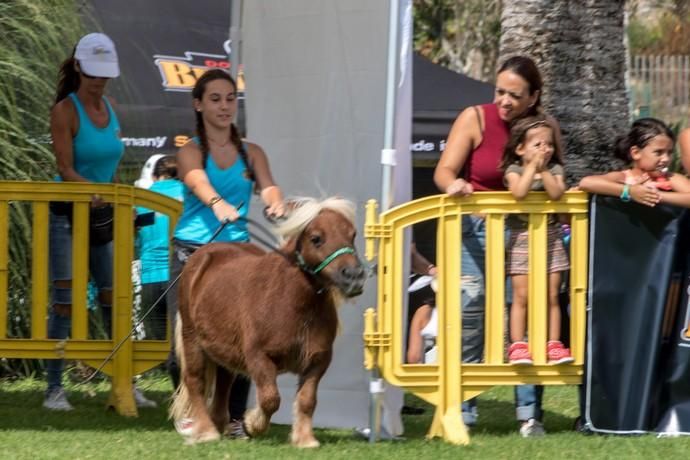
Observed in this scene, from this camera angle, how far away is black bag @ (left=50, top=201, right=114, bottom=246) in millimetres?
8477

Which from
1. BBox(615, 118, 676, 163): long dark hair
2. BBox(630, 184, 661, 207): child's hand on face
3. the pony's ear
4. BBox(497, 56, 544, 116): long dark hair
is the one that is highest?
BBox(497, 56, 544, 116): long dark hair

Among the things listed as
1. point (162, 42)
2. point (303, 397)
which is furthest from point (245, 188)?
point (162, 42)

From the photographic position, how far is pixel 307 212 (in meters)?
6.92

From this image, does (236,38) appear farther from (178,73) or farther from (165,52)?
(165,52)

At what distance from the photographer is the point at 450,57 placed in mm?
27953

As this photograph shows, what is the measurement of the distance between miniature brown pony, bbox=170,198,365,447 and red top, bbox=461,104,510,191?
936 mm

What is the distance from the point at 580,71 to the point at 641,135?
129 inches

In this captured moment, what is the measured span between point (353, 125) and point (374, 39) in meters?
0.48

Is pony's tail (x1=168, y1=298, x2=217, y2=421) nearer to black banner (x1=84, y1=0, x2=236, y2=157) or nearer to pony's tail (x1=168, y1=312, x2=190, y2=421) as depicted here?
pony's tail (x1=168, y1=312, x2=190, y2=421)

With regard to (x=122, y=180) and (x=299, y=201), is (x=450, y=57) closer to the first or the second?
(x=122, y=180)

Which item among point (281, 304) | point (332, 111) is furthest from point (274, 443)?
point (332, 111)

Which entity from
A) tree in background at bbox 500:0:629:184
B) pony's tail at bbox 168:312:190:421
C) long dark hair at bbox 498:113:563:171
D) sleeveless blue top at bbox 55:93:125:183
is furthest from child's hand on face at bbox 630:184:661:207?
tree in background at bbox 500:0:629:184

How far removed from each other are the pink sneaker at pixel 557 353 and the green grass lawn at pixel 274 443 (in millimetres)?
417

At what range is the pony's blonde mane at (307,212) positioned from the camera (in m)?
6.91
